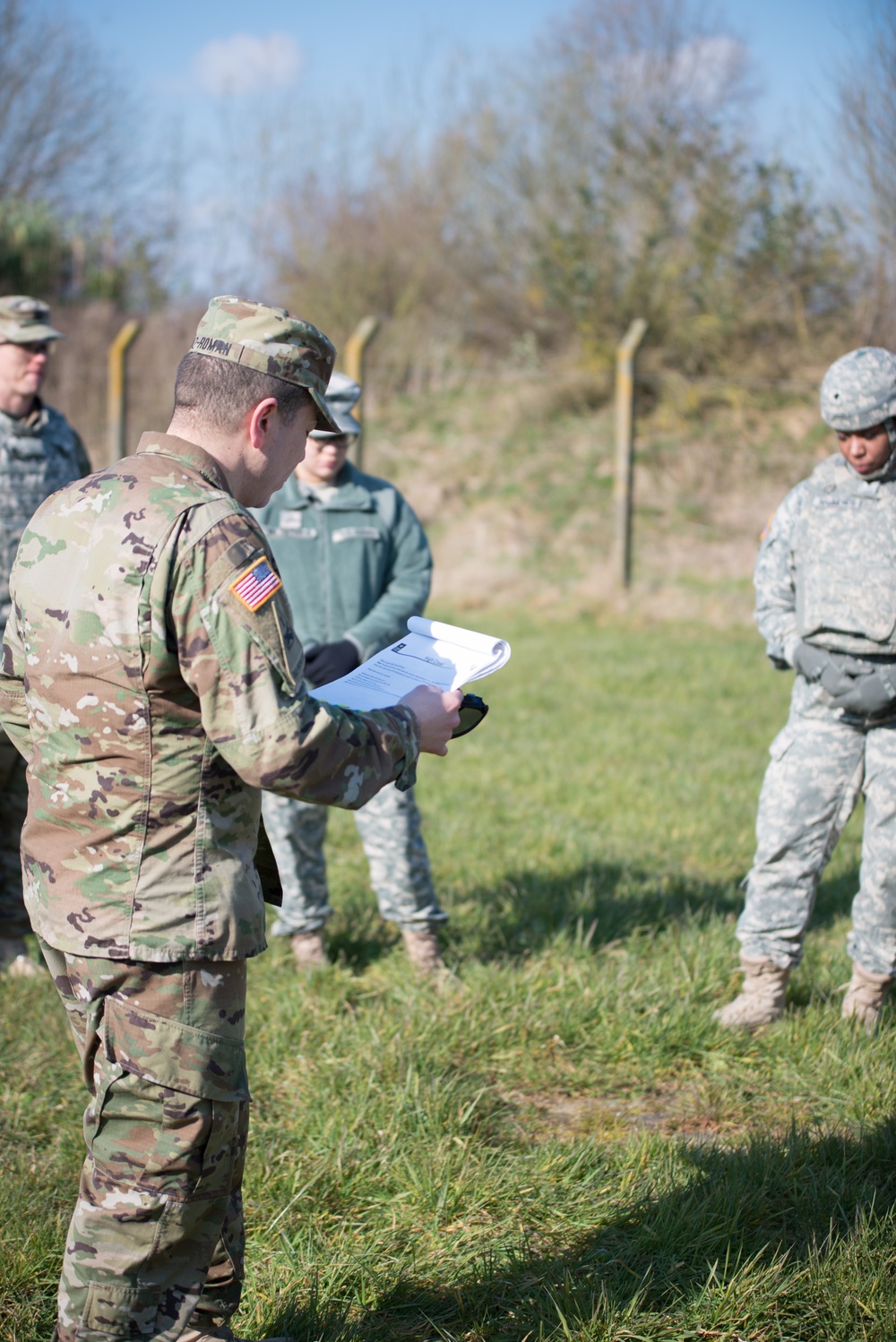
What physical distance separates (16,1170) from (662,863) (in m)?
3.35

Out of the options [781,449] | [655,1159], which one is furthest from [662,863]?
[781,449]

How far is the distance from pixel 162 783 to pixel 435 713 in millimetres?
524

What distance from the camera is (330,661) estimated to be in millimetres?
Answer: 3982

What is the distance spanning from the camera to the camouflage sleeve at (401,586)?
4215mm

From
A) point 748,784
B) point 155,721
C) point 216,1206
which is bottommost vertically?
point 748,784

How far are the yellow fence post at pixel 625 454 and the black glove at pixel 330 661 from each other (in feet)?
27.8

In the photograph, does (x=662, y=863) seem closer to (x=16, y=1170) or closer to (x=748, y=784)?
(x=748, y=784)

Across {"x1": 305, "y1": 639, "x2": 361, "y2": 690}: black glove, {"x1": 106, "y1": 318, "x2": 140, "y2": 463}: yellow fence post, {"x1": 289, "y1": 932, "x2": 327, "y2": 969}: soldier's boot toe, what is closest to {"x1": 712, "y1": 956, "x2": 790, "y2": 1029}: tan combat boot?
{"x1": 289, "y1": 932, "x2": 327, "y2": 969}: soldier's boot toe

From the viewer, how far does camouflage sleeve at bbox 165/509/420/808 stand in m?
1.81

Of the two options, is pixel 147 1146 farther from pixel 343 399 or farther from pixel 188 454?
pixel 343 399

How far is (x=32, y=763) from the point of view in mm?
2109

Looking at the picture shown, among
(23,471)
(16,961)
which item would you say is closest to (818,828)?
(16,961)

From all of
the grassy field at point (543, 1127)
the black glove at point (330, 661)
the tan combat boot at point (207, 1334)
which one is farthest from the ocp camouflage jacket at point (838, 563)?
the tan combat boot at point (207, 1334)

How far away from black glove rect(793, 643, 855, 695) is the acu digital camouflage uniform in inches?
0.8
